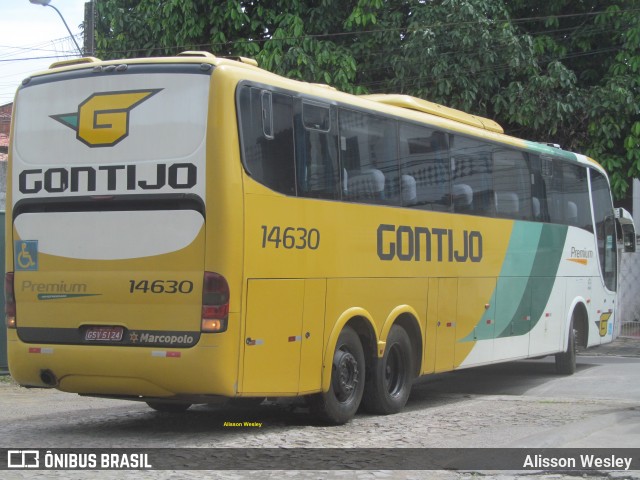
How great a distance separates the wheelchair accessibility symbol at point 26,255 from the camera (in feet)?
30.0

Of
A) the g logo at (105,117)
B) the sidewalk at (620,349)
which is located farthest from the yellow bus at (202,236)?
the sidewalk at (620,349)

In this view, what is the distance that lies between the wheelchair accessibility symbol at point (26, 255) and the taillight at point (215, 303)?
1763 millimetres

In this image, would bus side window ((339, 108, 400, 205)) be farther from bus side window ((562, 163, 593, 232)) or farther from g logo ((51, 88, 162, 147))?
bus side window ((562, 163, 593, 232))

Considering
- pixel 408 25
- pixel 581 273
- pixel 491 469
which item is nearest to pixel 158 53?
pixel 408 25

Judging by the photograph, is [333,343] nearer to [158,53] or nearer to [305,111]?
[305,111]

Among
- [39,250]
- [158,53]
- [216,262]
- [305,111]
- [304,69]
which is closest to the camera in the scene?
[216,262]

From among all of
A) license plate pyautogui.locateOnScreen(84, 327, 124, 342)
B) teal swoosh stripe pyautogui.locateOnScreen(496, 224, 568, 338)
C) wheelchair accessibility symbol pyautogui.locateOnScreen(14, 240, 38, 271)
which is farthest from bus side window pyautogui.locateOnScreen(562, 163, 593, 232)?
wheelchair accessibility symbol pyautogui.locateOnScreen(14, 240, 38, 271)

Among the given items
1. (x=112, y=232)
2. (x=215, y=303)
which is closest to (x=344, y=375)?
(x=215, y=303)

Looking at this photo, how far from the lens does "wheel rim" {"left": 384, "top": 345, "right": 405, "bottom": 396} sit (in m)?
11.3

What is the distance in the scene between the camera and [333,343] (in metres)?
9.84

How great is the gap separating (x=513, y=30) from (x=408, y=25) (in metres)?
2.18

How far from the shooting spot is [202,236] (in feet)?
28.0

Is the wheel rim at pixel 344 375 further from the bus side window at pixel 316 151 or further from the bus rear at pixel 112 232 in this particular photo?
the bus rear at pixel 112 232

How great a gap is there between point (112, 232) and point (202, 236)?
0.88 m
